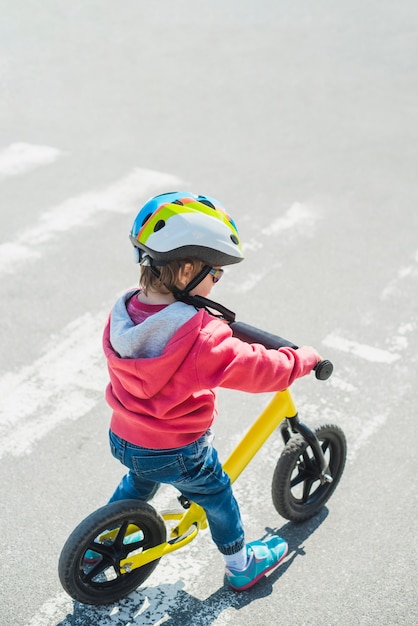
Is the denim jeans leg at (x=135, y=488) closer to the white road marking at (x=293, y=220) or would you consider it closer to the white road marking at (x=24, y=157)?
the white road marking at (x=293, y=220)

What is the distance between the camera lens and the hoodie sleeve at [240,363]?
325 cm

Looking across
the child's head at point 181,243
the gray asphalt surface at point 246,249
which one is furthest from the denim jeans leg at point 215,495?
the child's head at point 181,243

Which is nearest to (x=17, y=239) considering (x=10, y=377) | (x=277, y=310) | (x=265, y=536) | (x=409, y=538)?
(x=10, y=377)

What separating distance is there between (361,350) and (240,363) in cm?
279

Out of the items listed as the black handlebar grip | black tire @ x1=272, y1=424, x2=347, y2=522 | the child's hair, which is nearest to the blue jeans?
black tire @ x1=272, y1=424, x2=347, y2=522

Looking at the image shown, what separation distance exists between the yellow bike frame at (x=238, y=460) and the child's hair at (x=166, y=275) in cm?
86

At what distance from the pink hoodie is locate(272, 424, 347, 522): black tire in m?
0.72

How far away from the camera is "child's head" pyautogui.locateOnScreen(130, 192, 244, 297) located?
3318 mm

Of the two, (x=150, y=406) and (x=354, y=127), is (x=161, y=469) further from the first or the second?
(x=354, y=127)

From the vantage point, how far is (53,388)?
5.41 m

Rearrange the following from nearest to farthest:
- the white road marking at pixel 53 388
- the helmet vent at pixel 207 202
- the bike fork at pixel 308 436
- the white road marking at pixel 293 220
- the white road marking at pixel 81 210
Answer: the helmet vent at pixel 207 202
the bike fork at pixel 308 436
the white road marking at pixel 53 388
the white road marking at pixel 81 210
the white road marking at pixel 293 220

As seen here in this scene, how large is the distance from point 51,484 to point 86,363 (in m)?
1.17

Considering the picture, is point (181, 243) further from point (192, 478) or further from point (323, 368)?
point (192, 478)

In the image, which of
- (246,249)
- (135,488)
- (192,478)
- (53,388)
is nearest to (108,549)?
(135,488)
